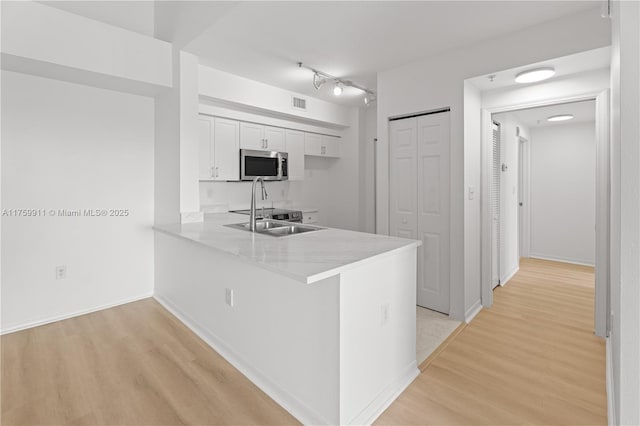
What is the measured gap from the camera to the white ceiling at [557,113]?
348 cm

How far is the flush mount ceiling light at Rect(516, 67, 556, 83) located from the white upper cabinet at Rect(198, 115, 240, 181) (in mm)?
3032

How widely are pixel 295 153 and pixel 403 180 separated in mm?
1873

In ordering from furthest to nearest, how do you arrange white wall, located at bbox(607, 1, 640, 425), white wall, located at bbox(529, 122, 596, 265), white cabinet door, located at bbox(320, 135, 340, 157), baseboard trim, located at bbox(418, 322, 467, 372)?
white cabinet door, located at bbox(320, 135, 340, 157), white wall, located at bbox(529, 122, 596, 265), baseboard trim, located at bbox(418, 322, 467, 372), white wall, located at bbox(607, 1, 640, 425)

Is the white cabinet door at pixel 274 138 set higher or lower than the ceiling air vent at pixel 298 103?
lower

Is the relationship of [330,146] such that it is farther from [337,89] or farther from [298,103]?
[337,89]

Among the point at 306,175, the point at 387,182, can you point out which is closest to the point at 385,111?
the point at 387,182

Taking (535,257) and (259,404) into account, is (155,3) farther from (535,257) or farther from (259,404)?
(535,257)

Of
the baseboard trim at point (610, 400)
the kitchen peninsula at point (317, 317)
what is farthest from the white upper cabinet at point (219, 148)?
the baseboard trim at point (610, 400)

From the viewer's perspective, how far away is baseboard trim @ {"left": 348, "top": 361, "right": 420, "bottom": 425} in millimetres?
1674

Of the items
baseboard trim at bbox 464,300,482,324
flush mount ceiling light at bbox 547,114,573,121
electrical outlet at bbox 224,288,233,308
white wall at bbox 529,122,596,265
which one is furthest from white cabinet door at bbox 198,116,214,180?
white wall at bbox 529,122,596,265

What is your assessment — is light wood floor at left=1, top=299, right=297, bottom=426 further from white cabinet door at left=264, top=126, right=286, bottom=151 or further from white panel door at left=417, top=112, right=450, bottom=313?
white cabinet door at left=264, top=126, right=286, bottom=151

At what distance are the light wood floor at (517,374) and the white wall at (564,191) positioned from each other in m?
1.62

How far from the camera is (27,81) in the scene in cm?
278

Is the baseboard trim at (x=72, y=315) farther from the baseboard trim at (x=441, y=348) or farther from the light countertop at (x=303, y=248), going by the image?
the baseboard trim at (x=441, y=348)
